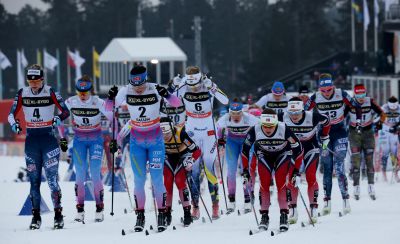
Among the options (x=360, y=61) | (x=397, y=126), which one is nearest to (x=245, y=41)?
(x=360, y=61)

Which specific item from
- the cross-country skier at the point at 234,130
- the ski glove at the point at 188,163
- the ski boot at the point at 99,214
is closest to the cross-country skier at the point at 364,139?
the cross-country skier at the point at 234,130

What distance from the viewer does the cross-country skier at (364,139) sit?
21.2 m

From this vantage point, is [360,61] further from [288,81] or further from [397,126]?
[397,126]

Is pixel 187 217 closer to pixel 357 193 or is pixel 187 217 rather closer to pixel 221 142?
pixel 221 142

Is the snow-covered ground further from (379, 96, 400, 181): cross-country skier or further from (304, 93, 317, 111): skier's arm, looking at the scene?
(379, 96, 400, 181): cross-country skier

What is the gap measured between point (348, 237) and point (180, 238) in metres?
2.24

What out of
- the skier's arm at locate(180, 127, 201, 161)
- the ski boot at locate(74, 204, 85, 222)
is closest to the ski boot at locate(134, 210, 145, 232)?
the skier's arm at locate(180, 127, 201, 161)

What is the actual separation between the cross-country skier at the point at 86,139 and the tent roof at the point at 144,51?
160 feet

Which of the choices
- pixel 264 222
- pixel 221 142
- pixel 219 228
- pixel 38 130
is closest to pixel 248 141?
pixel 264 222

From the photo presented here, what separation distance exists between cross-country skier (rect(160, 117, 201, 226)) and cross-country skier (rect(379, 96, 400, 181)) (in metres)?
10.1

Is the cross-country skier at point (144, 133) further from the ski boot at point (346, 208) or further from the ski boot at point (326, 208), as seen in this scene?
the ski boot at point (346, 208)

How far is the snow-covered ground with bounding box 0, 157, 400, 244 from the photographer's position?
1451 cm

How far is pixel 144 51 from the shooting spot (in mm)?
68312

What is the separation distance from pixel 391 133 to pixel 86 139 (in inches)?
449
